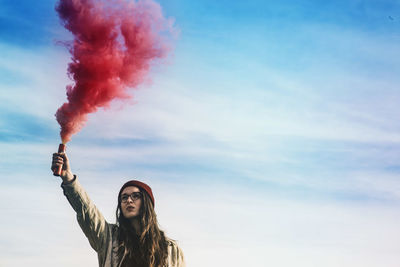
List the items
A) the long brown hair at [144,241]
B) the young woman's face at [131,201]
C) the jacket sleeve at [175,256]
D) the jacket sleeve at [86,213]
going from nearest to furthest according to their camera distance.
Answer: the jacket sleeve at [86,213], the long brown hair at [144,241], the young woman's face at [131,201], the jacket sleeve at [175,256]

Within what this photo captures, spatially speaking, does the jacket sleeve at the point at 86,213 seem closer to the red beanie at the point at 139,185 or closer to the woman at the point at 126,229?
the woman at the point at 126,229

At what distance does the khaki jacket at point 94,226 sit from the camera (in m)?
7.06

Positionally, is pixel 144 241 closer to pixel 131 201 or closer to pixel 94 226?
pixel 131 201

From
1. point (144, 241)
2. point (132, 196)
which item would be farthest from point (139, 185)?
point (144, 241)

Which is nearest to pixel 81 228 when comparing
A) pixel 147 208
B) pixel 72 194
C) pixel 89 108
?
pixel 72 194

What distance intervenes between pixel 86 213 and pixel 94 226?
25 cm

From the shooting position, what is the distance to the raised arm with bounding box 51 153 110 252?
706 cm

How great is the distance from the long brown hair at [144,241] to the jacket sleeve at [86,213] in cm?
34

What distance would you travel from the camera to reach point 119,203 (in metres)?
7.52

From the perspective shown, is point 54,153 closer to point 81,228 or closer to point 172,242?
point 81,228

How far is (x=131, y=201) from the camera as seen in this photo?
293 inches

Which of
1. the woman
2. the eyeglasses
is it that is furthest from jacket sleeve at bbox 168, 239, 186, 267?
the eyeglasses

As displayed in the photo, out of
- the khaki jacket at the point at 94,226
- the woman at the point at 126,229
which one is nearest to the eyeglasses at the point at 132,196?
the woman at the point at 126,229

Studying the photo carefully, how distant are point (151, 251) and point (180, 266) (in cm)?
67
